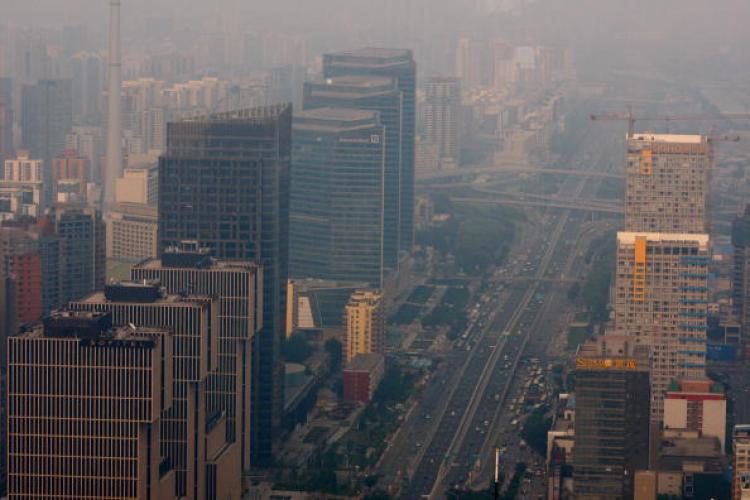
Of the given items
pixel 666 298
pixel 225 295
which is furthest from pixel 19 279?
pixel 666 298

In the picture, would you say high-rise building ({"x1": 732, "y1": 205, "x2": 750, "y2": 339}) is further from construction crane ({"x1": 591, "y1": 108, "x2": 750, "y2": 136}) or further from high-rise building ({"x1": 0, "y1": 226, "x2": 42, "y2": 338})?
high-rise building ({"x1": 0, "y1": 226, "x2": 42, "y2": 338})

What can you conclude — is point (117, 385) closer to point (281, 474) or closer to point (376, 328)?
point (281, 474)

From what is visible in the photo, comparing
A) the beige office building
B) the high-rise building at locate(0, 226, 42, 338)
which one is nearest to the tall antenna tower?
the beige office building

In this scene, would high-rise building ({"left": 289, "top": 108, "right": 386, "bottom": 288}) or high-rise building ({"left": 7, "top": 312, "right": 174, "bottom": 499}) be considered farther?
high-rise building ({"left": 289, "top": 108, "right": 386, "bottom": 288})

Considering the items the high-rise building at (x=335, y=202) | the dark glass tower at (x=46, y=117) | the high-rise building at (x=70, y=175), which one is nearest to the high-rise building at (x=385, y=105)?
the high-rise building at (x=335, y=202)

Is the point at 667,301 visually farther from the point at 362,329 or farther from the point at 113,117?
the point at 113,117

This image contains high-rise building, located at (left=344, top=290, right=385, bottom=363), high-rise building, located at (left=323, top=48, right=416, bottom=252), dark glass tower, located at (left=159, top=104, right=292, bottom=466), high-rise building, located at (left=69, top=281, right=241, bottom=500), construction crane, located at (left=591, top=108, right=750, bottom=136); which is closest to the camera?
high-rise building, located at (left=69, top=281, right=241, bottom=500)

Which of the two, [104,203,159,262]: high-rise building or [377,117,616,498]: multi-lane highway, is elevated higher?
[104,203,159,262]: high-rise building
